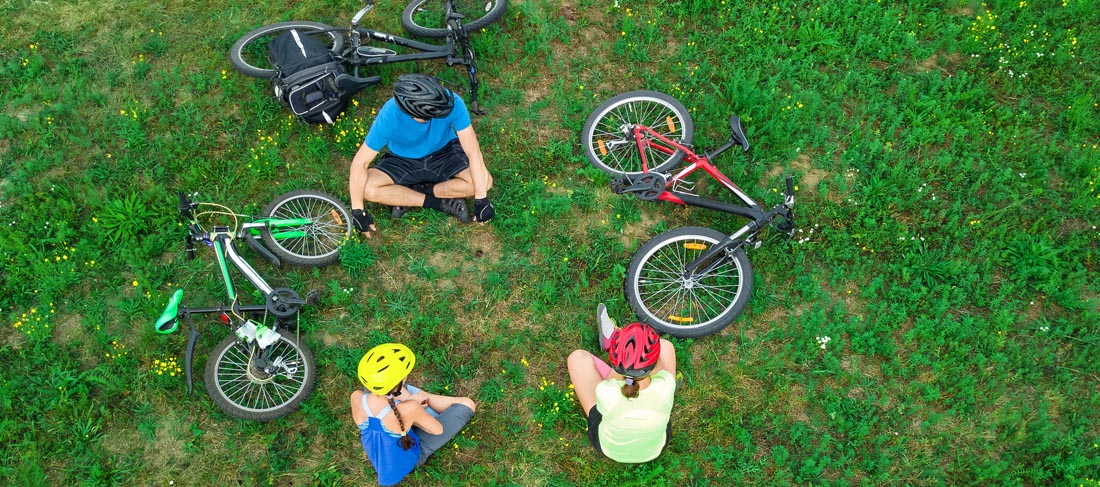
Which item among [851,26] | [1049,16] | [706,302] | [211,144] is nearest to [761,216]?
[706,302]

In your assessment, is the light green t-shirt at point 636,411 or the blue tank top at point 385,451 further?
the blue tank top at point 385,451

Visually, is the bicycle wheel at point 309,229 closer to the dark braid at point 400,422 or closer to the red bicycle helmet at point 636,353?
the dark braid at point 400,422

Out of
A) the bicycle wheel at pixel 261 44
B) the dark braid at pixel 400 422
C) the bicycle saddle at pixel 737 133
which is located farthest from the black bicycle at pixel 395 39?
the dark braid at pixel 400 422

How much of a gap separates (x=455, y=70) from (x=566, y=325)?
144 inches

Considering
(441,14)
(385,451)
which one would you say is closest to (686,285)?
(385,451)

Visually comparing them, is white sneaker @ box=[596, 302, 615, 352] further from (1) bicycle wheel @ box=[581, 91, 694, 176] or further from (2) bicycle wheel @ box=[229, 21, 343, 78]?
(2) bicycle wheel @ box=[229, 21, 343, 78]

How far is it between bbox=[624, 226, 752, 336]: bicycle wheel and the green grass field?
25 cm

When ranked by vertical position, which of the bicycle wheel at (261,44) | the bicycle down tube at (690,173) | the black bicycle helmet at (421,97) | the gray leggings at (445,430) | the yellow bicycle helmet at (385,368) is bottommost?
the gray leggings at (445,430)

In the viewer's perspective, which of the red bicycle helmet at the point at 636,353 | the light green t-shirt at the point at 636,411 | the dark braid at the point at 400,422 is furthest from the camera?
the dark braid at the point at 400,422

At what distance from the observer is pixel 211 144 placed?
8.72m

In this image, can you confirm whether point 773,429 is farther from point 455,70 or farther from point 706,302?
point 455,70

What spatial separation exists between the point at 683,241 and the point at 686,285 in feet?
1.69

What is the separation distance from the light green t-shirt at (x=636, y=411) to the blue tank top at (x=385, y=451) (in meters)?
1.79

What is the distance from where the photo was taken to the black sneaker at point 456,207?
8.00 m
